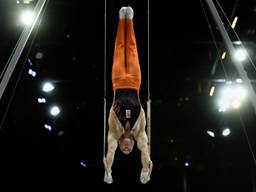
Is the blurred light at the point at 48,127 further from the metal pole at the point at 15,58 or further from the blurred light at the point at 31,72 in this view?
the metal pole at the point at 15,58

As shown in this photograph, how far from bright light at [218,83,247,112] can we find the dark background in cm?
24

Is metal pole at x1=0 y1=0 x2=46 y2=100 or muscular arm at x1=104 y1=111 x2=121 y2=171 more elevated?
metal pole at x1=0 y1=0 x2=46 y2=100

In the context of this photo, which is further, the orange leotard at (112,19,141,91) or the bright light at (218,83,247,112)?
the bright light at (218,83,247,112)

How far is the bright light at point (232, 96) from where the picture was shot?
945 cm

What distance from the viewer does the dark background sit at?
28.5 ft

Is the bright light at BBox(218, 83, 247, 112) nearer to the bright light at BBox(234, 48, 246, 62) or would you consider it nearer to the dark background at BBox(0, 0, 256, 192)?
the dark background at BBox(0, 0, 256, 192)

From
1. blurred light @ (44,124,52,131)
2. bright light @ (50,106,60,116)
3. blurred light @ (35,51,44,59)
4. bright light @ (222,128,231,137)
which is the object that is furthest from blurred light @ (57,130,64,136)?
bright light @ (222,128,231,137)

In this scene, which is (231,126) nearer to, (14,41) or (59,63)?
(59,63)

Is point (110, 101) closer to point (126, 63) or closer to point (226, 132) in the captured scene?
point (226, 132)

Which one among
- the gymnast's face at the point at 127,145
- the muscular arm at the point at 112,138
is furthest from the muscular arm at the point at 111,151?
the gymnast's face at the point at 127,145

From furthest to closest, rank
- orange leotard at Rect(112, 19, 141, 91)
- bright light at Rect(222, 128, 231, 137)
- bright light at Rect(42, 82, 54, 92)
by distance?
1. bright light at Rect(222, 128, 231, 137)
2. bright light at Rect(42, 82, 54, 92)
3. orange leotard at Rect(112, 19, 141, 91)

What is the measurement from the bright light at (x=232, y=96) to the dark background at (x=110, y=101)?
24 cm

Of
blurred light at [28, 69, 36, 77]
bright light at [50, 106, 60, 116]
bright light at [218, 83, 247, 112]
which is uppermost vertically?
blurred light at [28, 69, 36, 77]

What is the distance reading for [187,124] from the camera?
33.8ft
